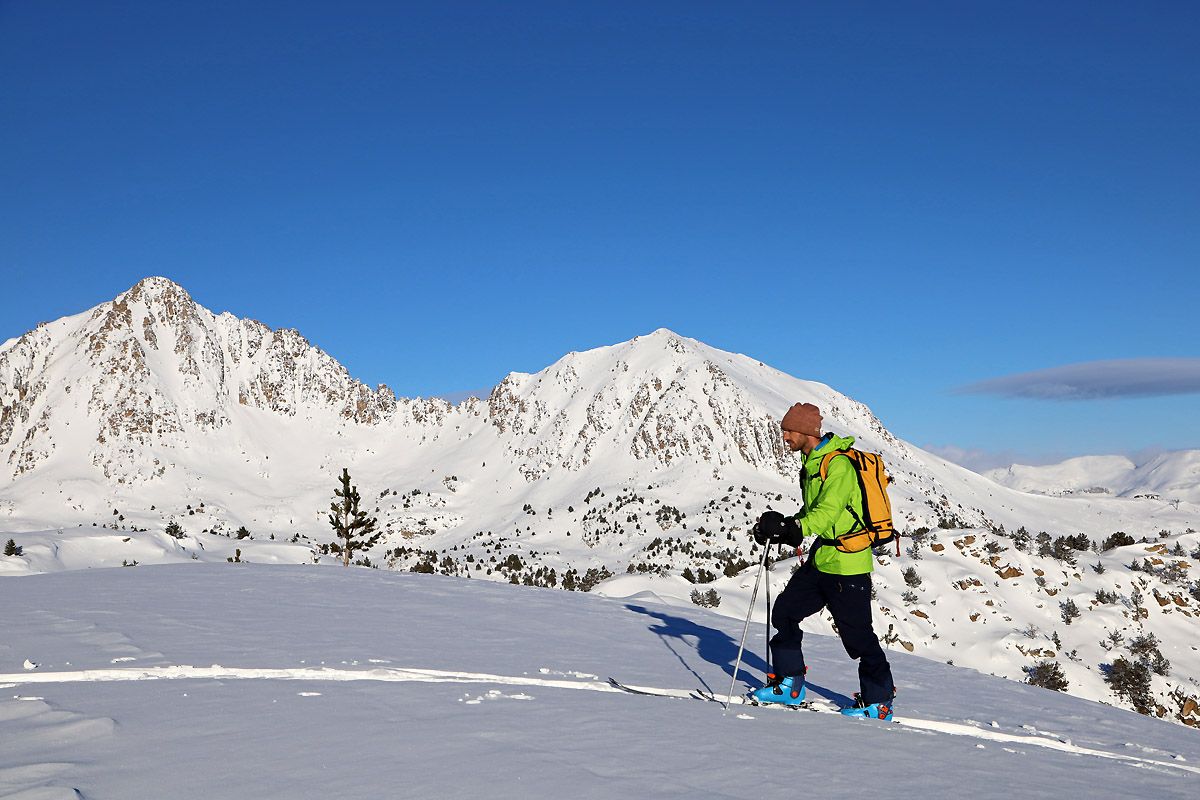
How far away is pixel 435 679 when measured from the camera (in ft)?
22.1

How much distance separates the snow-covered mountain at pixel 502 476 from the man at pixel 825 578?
14.1 metres

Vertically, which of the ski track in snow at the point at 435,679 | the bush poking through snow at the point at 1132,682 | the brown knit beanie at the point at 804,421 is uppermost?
the brown knit beanie at the point at 804,421

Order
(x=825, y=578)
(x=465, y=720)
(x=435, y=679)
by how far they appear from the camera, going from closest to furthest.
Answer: (x=465, y=720) → (x=825, y=578) → (x=435, y=679)

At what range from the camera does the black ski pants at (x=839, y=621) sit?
21.2ft

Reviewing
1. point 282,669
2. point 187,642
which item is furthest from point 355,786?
point 187,642

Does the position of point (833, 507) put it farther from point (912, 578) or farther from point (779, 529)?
point (912, 578)

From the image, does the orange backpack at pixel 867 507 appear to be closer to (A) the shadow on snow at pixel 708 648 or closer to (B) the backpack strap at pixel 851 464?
(B) the backpack strap at pixel 851 464

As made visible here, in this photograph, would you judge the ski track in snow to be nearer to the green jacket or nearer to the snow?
the snow

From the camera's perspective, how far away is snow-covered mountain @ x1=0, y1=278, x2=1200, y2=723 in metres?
23.5

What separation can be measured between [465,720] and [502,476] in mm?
64124

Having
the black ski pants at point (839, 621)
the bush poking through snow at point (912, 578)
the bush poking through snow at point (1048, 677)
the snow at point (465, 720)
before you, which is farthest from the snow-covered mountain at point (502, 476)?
the black ski pants at point (839, 621)

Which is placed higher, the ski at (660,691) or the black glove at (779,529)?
the black glove at (779,529)

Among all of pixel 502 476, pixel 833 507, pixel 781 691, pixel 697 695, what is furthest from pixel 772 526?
pixel 502 476

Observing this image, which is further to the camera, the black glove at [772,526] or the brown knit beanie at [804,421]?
the brown knit beanie at [804,421]
